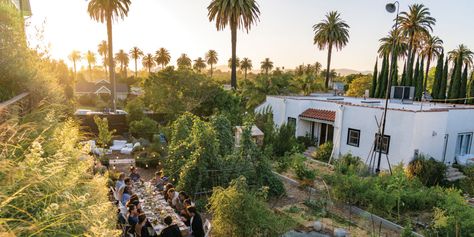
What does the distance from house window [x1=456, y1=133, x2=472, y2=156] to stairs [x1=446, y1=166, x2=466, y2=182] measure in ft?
6.23

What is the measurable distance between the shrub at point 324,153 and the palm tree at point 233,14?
15.8 m

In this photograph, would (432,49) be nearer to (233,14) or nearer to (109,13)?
(233,14)

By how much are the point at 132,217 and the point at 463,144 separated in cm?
1993

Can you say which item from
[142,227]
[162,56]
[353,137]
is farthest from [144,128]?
[162,56]

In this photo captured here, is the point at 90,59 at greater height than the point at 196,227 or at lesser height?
greater

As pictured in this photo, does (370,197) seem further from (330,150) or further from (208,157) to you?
(330,150)

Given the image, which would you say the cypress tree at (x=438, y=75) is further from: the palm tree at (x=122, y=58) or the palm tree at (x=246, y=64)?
the palm tree at (x=122, y=58)

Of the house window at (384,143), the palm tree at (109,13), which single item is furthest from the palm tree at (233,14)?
the house window at (384,143)

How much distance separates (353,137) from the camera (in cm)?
1842

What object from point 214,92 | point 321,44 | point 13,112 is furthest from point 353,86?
point 13,112

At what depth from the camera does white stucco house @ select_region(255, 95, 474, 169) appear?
51.4ft

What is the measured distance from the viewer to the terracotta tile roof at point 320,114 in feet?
66.2

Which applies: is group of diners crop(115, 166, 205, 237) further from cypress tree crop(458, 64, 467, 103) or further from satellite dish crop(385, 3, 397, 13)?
cypress tree crop(458, 64, 467, 103)

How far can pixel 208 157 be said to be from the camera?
11.4 meters
